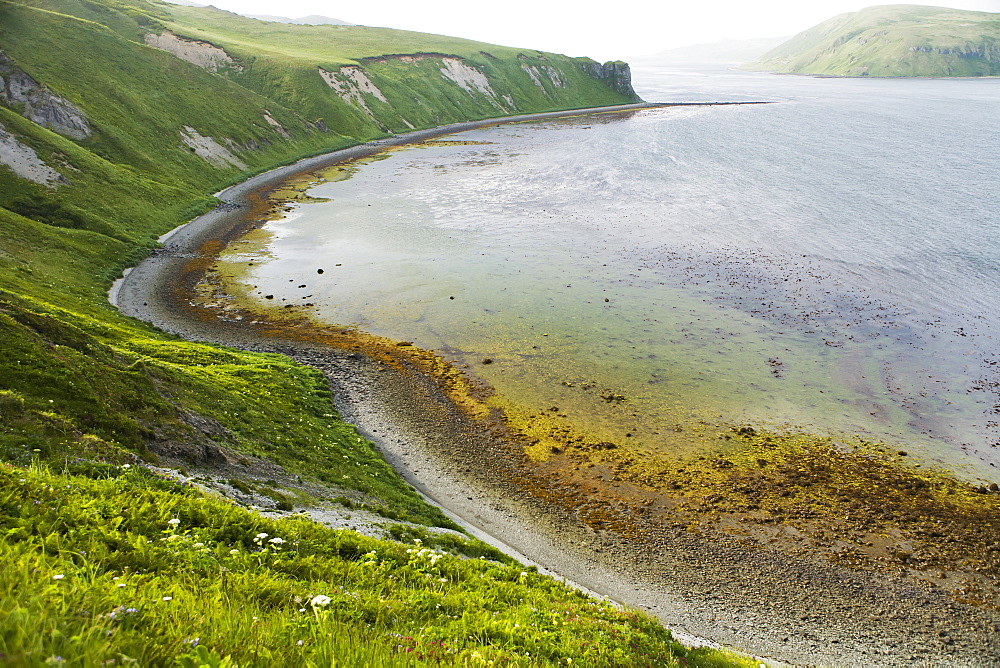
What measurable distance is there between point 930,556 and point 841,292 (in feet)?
112

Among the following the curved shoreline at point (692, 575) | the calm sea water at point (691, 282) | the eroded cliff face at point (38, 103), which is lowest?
the curved shoreline at point (692, 575)

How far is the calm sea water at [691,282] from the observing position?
34938 millimetres

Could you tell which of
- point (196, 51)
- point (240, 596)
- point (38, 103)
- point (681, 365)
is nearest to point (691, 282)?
point (681, 365)

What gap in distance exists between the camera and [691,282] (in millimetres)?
54812

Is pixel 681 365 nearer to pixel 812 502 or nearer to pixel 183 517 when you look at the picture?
pixel 812 502

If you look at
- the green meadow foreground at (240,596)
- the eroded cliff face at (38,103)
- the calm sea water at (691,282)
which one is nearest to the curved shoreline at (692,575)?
the green meadow foreground at (240,596)

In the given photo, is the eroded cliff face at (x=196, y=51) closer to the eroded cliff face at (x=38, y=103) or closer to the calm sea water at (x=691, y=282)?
the eroded cliff face at (x=38, y=103)

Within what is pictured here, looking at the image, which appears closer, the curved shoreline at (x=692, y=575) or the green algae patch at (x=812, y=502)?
the curved shoreline at (x=692, y=575)

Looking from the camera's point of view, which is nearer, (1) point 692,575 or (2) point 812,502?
(1) point 692,575

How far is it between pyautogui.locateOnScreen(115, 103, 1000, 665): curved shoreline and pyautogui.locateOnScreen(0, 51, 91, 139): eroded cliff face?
73.5 m

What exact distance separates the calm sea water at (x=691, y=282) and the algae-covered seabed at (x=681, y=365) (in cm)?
26

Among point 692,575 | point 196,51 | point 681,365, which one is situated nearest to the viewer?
point 692,575

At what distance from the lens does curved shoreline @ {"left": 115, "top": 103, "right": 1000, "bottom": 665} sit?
1969 cm

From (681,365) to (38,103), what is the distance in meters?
93.7
